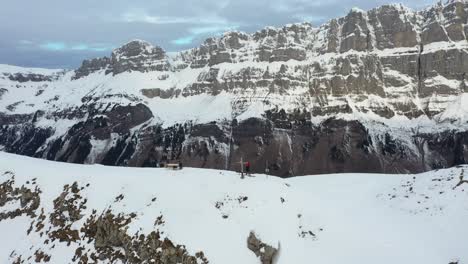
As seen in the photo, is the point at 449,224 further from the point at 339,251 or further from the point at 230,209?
the point at 230,209

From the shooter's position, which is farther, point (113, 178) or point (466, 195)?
point (113, 178)

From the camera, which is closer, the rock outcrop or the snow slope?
the rock outcrop

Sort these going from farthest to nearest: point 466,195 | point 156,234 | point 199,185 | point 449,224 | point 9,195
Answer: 1. point 9,195
2. point 199,185
3. point 466,195
4. point 449,224
5. point 156,234

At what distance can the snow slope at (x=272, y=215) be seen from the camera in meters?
35.2

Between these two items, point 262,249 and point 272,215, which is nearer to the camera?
point 262,249

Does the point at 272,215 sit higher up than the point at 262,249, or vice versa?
the point at 272,215

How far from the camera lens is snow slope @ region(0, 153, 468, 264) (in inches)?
1384

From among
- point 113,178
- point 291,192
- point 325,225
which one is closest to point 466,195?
point 325,225

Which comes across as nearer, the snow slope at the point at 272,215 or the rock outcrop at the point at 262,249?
the rock outcrop at the point at 262,249

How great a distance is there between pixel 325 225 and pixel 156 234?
14.3m

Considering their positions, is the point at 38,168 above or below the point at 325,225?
above

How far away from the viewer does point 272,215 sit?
127 ft

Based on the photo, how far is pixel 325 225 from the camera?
40031 mm

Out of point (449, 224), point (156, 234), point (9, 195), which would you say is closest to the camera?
point (156, 234)
